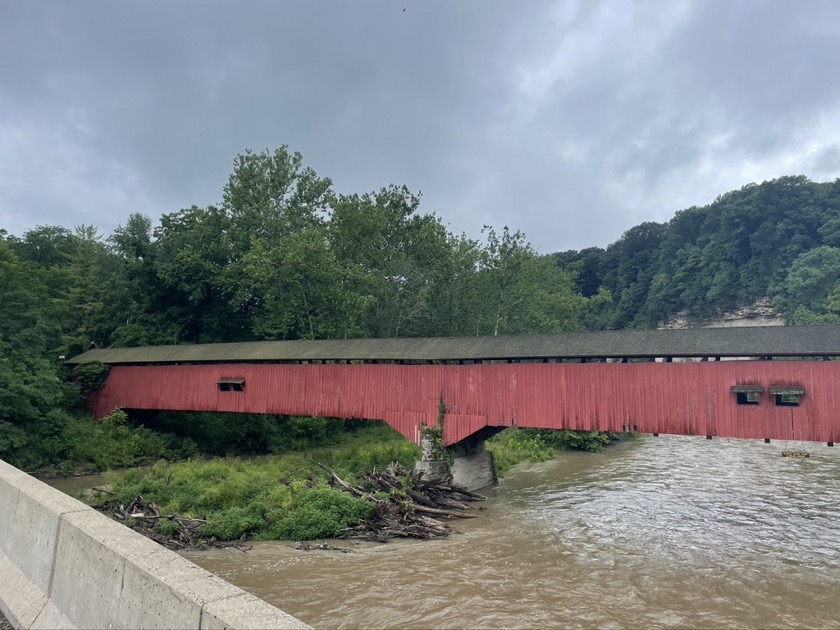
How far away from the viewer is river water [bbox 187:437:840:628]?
857cm

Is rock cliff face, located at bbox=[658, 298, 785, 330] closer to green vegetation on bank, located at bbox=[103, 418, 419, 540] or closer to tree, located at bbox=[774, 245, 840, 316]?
tree, located at bbox=[774, 245, 840, 316]

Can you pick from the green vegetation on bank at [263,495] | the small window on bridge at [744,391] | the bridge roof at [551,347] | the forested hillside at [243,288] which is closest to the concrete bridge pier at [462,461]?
the green vegetation on bank at [263,495]

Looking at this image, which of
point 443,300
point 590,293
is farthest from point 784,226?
point 443,300

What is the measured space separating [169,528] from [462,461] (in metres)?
8.66

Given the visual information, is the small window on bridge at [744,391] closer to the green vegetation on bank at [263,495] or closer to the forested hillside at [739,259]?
the green vegetation on bank at [263,495]

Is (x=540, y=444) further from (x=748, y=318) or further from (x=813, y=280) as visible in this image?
(x=748, y=318)

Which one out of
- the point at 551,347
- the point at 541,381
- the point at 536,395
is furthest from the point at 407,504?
the point at 551,347

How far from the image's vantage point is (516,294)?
35469 millimetres

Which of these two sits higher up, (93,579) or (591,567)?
(93,579)

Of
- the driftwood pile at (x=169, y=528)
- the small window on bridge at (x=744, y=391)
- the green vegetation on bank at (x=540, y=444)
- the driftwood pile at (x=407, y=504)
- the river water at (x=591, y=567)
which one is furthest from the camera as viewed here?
the green vegetation on bank at (x=540, y=444)

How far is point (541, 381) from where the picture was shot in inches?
613

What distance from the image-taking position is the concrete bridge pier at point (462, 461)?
16.1m

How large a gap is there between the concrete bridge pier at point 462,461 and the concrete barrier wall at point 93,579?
1186cm

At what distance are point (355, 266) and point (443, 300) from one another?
770 centimetres
